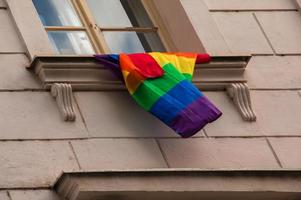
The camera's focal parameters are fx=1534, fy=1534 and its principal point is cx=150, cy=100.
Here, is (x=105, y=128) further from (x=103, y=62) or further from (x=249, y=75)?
(x=249, y=75)

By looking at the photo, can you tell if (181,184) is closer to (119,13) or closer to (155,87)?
(155,87)

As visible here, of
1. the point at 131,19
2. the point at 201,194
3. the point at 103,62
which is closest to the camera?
the point at 201,194

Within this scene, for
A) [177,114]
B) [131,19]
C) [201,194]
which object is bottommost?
[201,194]

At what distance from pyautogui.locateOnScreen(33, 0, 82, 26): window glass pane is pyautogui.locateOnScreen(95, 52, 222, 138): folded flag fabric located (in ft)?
3.52

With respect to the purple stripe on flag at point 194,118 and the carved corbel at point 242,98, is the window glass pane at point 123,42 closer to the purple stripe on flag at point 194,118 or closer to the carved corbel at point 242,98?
the carved corbel at point 242,98

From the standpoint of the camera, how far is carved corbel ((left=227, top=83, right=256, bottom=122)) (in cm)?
1393

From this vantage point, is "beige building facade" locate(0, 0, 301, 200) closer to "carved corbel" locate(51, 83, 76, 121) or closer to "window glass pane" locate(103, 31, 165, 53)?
"carved corbel" locate(51, 83, 76, 121)

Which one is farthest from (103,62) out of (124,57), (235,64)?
(235,64)

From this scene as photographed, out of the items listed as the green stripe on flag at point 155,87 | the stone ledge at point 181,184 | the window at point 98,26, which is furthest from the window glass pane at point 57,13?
the stone ledge at point 181,184

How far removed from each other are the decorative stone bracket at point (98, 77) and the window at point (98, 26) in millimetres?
716

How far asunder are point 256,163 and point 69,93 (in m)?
1.76

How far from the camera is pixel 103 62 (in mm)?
13680

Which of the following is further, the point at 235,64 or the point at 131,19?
the point at 131,19

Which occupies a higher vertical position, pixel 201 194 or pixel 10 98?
pixel 10 98
